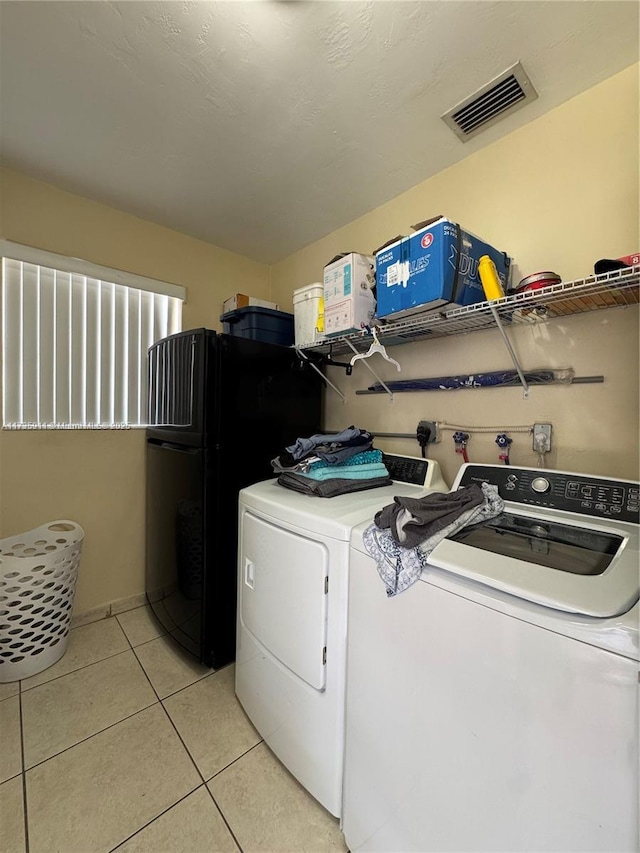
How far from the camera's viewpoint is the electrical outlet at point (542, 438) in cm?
136

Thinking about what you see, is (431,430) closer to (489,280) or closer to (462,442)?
(462,442)

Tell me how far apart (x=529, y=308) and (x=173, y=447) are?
1751mm

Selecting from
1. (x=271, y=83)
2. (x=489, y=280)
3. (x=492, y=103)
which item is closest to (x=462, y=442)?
(x=489, y=280)

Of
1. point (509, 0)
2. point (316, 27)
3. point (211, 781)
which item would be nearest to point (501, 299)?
point (509, 0)

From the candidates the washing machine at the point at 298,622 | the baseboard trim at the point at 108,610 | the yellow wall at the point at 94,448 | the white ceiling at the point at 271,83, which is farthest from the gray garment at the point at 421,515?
the baseboard trim at the point at 108,610

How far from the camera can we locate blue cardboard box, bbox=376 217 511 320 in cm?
122

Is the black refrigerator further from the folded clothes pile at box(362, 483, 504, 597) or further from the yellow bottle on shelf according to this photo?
the yellow bottle on shelf

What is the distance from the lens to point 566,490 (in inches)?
45.8

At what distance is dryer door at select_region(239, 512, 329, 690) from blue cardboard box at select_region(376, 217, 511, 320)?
3.14 ft

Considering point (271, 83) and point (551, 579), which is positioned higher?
point (271, 83)

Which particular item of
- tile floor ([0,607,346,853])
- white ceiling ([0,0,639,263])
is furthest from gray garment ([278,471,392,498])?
white ceiling ([0,0,639,263])

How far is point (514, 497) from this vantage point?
1.26 meters

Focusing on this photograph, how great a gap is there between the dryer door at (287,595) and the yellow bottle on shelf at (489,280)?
1.05 m

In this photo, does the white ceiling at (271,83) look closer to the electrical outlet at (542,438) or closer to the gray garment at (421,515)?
the electrical outlet at (542,438)
